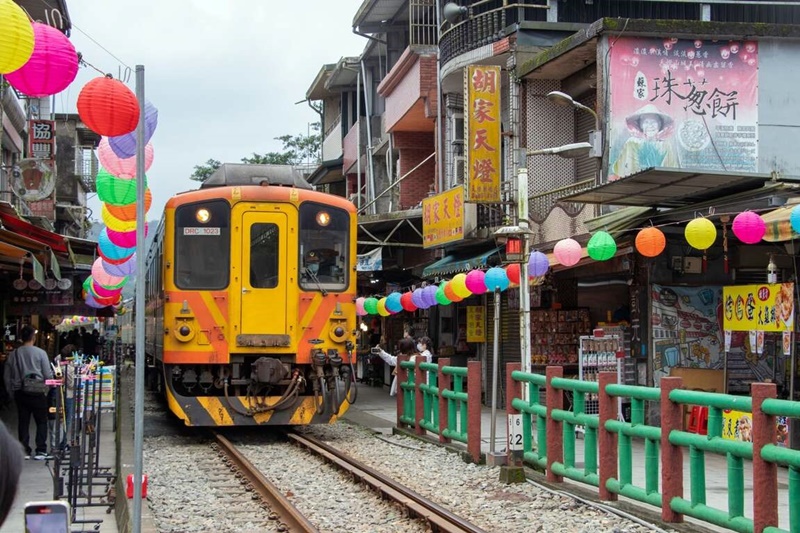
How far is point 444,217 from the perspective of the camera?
768 inches

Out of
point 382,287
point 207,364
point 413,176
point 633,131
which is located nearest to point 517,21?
point 633,131

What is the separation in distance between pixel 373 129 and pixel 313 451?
55.8ft

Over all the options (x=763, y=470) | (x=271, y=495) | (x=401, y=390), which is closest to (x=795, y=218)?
(x=763, y=470)

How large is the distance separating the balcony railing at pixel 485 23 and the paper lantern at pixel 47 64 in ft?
41.6

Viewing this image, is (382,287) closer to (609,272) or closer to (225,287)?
(609,272)

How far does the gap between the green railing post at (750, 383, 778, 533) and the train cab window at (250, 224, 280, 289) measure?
7.80 metres

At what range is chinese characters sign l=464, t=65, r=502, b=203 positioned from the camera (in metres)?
17.0

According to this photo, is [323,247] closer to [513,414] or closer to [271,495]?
[513,414]

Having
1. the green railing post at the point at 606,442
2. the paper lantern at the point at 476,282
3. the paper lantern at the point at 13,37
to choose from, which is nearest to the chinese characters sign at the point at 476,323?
the paper lantern at the point at 476,282

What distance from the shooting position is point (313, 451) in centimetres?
1338

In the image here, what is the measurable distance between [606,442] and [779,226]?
2.72 m

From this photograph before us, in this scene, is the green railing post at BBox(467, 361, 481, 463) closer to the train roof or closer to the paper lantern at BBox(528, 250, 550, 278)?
the paper lantern at BBox(528, 250, 550, 278)

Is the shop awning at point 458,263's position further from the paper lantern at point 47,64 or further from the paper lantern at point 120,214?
the paper lantern at point 47,64

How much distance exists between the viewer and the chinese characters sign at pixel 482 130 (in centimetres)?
1695
